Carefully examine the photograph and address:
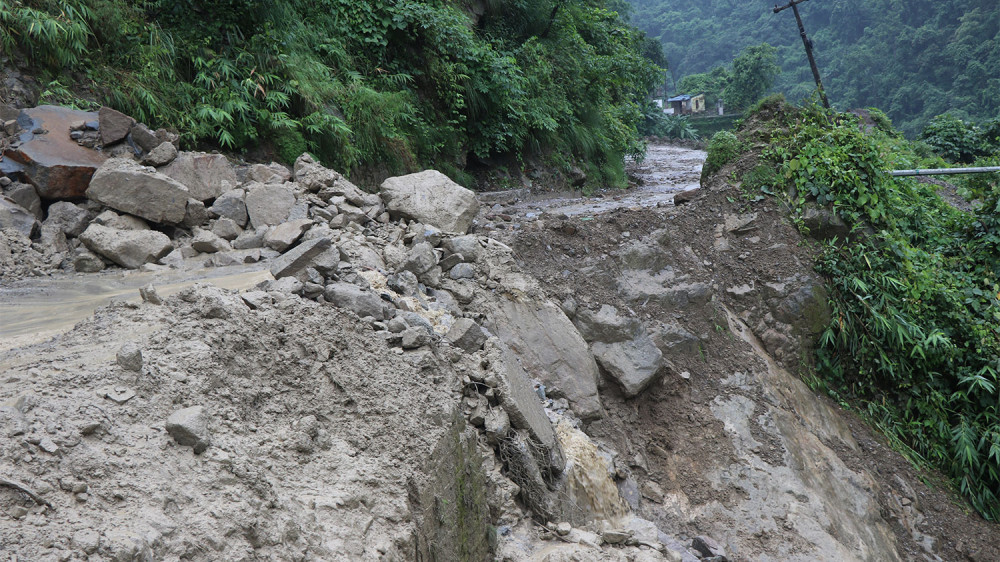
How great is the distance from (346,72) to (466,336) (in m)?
5.28

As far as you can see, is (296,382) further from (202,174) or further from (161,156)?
(161,156)

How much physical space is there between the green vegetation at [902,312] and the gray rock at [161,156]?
5757mm

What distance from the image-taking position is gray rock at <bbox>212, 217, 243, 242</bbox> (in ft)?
14.4

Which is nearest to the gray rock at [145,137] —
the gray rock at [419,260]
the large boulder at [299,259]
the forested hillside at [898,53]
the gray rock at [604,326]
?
the large boulder at [299,259]

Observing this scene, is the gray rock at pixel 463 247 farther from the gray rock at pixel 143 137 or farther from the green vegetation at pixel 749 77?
the green vegetation at pixel 749 77

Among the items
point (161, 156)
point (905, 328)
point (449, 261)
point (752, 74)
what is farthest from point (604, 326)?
point (752, 74)

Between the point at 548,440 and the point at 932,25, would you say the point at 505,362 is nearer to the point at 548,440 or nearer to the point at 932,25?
the point at 548,440

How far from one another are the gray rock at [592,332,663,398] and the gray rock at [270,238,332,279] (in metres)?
2.47

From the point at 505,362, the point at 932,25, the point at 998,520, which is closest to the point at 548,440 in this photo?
the point at 505,362

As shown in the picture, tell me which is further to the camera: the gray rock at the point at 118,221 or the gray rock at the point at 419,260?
the gray rock at the point at 419,260

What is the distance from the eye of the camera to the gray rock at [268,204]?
Answer: 178 inches

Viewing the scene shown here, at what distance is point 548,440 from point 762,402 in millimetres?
2635

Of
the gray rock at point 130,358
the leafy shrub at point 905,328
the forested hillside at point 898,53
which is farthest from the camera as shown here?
the forested hillside at point 898,53

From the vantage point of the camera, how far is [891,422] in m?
5.96
